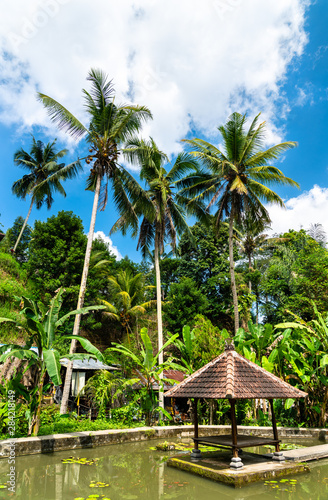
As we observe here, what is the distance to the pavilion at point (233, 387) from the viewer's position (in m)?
6.14

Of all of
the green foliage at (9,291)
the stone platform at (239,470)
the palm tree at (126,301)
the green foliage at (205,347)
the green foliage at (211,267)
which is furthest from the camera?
the green foliage at (211,267)

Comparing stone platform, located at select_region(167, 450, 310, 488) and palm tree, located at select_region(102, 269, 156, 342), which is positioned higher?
palm tree, located at select_region(102, 269, 156, 342)

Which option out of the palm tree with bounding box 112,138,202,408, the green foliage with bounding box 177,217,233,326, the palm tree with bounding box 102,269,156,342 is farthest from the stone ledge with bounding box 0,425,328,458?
the green foliage with bounding box 177,217,233,326

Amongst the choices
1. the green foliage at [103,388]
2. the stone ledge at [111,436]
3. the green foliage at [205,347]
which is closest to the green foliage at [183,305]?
the green foliage at [205,347]

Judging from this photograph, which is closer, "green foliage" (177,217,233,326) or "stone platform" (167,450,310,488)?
"stone platform" (167,450,310,488)

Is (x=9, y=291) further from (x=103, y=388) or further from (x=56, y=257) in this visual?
(x=103, y=388)

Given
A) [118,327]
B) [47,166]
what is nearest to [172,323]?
[118,327]

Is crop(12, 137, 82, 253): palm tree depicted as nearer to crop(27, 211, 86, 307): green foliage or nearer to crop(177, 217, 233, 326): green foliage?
crop(27, 211, 86, 307): green foliage

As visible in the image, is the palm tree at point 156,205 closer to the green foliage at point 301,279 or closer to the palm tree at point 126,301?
the palm tree at point 126,301

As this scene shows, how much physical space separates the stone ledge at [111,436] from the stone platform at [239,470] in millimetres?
2171

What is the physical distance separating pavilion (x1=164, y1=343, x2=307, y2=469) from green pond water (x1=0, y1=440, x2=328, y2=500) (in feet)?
2.29

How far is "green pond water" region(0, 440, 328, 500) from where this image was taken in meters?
5.12

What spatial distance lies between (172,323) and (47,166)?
1590 centimetres

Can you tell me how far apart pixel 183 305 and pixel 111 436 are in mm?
14918
